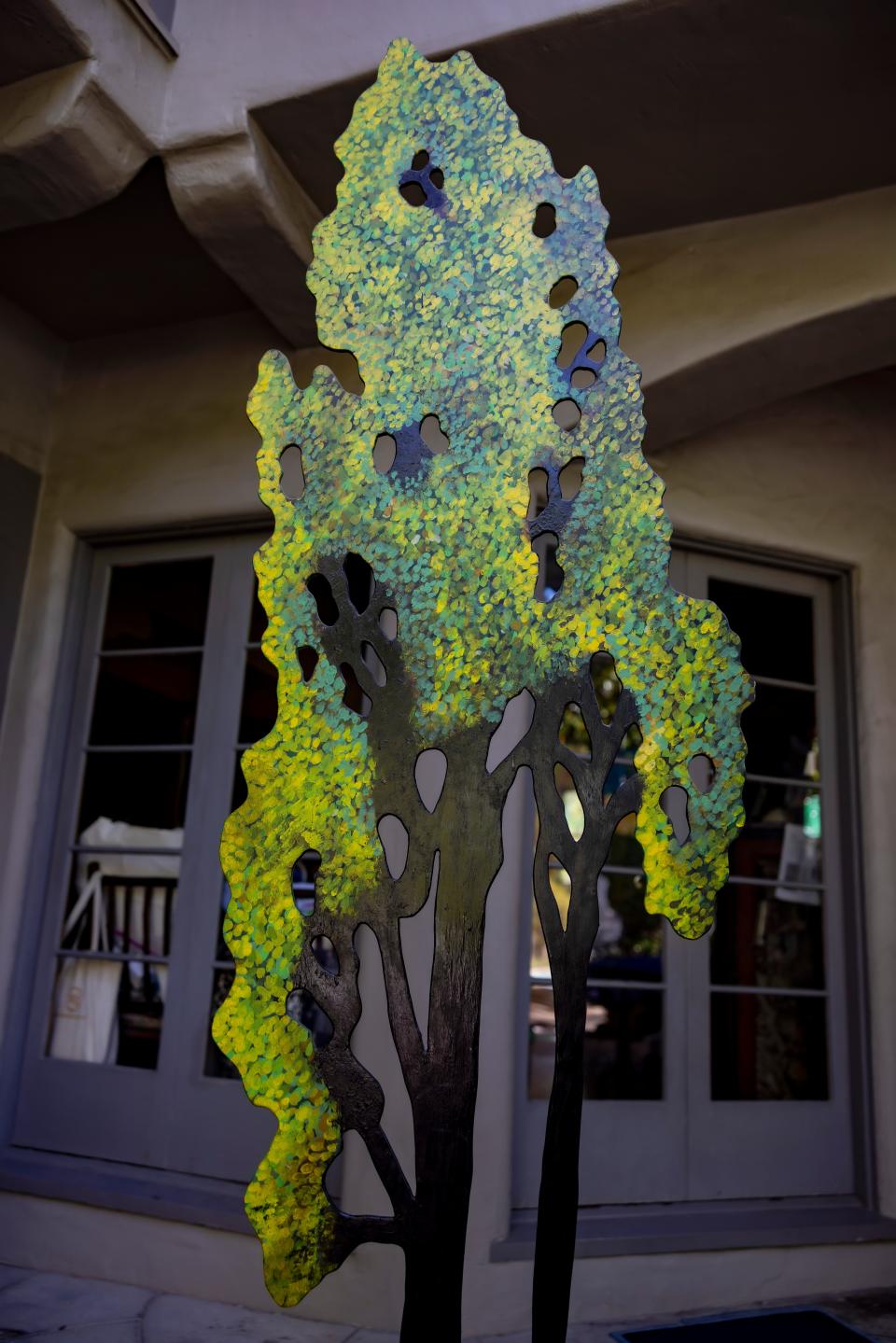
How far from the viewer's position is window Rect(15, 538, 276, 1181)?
386cm

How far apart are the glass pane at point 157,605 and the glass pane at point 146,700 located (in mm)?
81

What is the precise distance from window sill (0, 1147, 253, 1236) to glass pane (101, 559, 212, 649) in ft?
6.46

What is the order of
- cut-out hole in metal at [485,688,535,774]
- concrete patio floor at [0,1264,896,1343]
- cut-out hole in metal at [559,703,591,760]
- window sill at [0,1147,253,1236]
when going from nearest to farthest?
concrete patio floor at [0,1264,896,1343]
window sill at [0,1147,253,1236]
cut-out hole in metal at [485,688,535,774]
cut-out hole in metal at [559,703,591,760]

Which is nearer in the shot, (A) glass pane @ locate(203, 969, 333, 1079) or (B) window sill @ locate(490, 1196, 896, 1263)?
(B) window sill @ locate(490, 1196, 896, 1263)

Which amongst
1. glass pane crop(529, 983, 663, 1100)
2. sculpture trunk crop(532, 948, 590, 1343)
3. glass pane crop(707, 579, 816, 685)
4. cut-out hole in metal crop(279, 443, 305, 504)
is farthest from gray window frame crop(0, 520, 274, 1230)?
glass pane crop(707, 579, 816, 685)

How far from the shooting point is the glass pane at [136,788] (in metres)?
4.29

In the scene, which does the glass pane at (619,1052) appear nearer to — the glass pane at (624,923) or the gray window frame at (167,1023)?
A: the glass pane at (624,923)

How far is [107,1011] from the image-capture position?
13.5 feet

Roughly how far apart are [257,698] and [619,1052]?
2211 millimetres

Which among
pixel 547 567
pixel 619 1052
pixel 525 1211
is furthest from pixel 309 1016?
pixel 547 567

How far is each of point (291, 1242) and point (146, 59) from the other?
3.42 m

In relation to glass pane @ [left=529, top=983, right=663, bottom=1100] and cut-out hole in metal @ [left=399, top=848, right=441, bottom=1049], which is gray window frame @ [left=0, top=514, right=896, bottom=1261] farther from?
glass pane @ [left=529, top=983, right=663, bottom=1100]

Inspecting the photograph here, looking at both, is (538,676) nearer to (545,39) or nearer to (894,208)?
(545,39)

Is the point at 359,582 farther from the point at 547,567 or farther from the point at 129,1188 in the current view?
the point at 129,1188
